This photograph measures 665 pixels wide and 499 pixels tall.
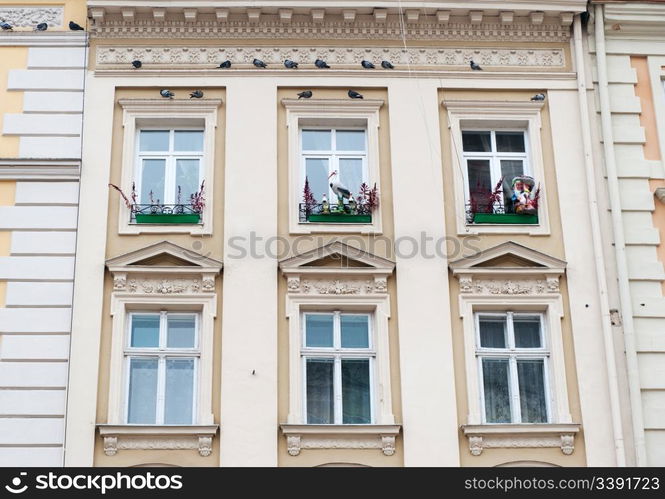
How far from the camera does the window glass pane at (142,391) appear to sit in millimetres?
19062

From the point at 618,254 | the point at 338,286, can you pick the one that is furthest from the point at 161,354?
the point at 618,254

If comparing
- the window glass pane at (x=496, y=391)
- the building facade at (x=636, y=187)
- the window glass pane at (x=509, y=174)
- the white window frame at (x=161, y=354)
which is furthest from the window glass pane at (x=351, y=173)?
the building facade at (x=636, y=187)

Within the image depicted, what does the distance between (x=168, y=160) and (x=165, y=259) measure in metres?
1.93

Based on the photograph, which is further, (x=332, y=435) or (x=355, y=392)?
(x=355, y=392)

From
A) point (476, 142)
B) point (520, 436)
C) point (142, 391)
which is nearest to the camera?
point (520, 436)

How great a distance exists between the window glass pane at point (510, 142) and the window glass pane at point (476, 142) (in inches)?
6.3

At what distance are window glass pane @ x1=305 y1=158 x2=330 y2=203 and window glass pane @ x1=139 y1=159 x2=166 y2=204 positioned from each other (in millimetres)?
2368

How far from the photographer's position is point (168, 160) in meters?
20.9

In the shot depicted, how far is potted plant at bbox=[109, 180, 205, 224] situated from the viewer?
66.2ft

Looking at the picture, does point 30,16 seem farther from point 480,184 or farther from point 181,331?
point 480,184

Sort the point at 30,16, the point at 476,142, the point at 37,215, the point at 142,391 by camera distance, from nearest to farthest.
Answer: the point at 142,391 < the point at 37,215 < the point at 476,142 < the point at 30,16

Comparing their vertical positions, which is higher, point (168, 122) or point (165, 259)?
point (168, 122)

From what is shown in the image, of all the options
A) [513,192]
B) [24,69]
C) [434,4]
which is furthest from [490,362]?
[24,69]

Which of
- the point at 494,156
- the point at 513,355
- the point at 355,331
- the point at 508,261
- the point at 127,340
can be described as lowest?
the point at 513,355
